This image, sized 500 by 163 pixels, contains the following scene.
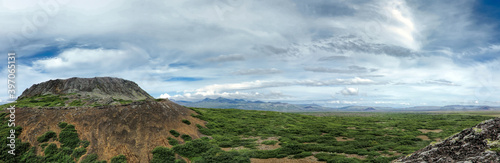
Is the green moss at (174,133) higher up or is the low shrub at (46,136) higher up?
the low shrub at (46,136)

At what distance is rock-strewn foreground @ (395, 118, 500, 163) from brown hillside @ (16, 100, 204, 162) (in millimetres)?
28625

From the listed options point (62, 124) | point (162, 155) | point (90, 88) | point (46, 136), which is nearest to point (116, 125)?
point (62, 124)

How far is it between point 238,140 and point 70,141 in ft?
77.5

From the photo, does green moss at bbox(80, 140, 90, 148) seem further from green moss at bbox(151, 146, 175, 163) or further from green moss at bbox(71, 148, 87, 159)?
green moss at bbox(151, 146, 175, 163)

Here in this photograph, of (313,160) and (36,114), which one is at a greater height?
(36,114)

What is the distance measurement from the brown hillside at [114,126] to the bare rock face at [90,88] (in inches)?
3494

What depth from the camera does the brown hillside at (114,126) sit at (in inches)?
1143

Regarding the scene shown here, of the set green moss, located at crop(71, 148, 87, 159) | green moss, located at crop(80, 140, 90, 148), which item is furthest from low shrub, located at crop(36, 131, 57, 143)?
green moss, located at crop(71, 148, 87, 159)

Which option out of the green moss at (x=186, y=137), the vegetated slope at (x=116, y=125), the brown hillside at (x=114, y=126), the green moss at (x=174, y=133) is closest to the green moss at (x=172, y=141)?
the vegetated slope at (x=116, y=125)

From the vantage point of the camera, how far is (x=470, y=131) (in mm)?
8570

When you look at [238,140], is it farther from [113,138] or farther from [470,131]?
[470,131]

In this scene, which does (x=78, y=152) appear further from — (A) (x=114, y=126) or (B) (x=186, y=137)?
(B) (x=186, y=137)

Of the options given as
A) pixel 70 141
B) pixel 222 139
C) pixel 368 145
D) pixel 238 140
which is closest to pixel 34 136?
pixel 70 141

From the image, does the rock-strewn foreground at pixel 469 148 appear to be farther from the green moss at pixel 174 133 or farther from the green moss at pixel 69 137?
the green moss at pixel 69 137
